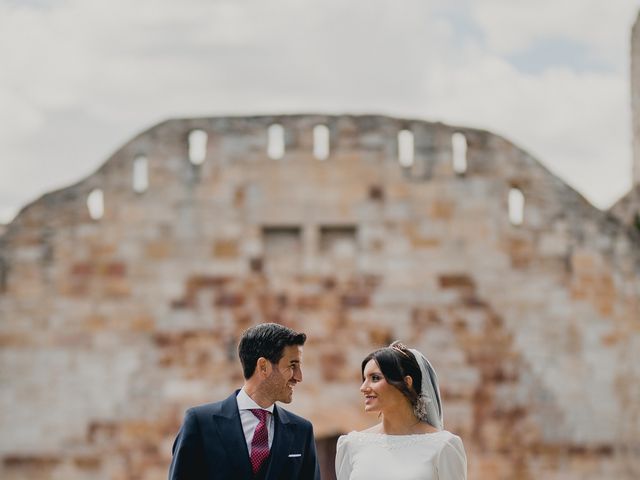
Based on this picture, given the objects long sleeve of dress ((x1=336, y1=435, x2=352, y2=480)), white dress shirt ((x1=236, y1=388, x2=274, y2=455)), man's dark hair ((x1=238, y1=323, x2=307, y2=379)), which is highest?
man's dark hair ((x1=238, y1=323, x2=307, y2=379))

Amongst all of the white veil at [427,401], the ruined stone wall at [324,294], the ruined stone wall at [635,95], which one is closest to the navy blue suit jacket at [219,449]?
the white veil at [427,401]

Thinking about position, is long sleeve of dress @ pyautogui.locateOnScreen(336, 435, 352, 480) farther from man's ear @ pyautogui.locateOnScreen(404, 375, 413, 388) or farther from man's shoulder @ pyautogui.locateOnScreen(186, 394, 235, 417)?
man's shoulder @ pyautogui.locateOnScreen(186, 394, 235, 417)

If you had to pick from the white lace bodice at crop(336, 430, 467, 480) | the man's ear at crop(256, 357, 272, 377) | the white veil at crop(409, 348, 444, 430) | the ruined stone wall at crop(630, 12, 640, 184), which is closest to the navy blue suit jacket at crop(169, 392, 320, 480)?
the man's ear at crop(256, 357, 272, 377)

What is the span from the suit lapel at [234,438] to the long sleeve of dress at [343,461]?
0.58 metres

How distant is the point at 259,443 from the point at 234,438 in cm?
9

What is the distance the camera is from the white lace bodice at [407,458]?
486cm

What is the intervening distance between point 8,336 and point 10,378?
1.40 ft

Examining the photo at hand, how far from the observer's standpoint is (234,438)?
15.1 ft

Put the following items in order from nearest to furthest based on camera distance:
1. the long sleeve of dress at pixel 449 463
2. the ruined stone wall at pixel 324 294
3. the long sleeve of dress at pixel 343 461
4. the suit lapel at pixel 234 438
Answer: the suit lapel at pixel 234 438 < the long sleeve of dress at pixel 449 463 < the long sleeve of dress at pixel 343 461 < the ruined stone wall at pixel 324 294

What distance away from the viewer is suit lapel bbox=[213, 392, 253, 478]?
15.1 feet

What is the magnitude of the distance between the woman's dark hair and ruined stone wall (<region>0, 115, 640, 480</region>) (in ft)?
27.1

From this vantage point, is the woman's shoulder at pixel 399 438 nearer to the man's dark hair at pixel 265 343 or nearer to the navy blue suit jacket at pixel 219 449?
the navy blue suit jacket at pixel 219 449

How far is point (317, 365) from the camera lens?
1330cm

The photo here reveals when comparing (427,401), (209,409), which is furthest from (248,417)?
(427,401)
